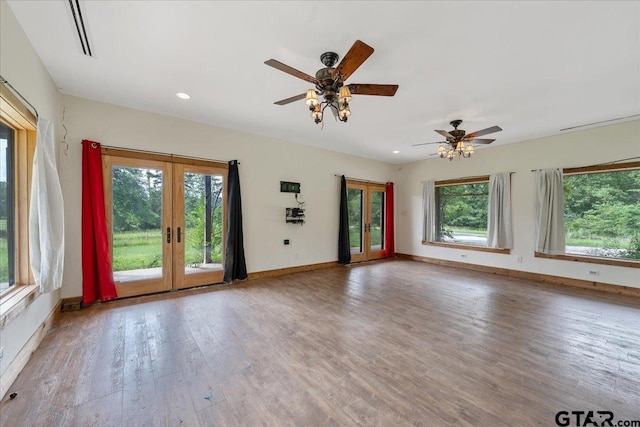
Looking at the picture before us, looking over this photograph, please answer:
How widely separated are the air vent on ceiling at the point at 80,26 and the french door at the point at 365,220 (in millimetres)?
5268

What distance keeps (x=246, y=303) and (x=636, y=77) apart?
5.48m

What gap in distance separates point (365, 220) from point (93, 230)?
224 inches

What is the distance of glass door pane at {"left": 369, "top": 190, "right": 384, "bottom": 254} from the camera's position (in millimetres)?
7395

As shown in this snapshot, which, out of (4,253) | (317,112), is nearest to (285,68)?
(317,112)

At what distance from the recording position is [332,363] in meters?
2.29

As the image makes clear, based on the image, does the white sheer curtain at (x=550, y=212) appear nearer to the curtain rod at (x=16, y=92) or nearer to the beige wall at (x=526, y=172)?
the beige wall at (x=526, y=172)

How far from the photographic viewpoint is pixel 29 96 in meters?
2.40

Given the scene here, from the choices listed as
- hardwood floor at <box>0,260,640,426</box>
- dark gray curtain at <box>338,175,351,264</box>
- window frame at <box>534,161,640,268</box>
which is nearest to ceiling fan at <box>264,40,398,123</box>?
hardwood floor at <box>0,260,640,426</box>

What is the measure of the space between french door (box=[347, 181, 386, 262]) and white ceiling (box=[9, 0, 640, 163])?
3098mm

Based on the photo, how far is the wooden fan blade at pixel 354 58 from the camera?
6.40 feet

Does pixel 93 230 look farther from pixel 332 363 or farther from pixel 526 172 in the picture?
pixel 526 172

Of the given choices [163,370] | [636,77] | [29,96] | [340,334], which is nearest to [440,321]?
[340,334]

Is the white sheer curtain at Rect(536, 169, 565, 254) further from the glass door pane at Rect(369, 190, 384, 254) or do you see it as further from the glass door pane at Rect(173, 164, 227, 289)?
the glass door pane at Rect(173, 164, 227, 289)

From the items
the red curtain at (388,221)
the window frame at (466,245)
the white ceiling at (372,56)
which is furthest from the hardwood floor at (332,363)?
the red curtain at (388,221)
